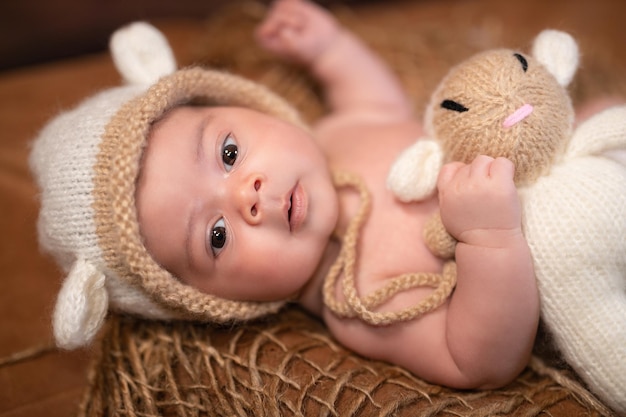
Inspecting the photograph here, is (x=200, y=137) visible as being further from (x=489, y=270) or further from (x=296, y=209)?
(x=489, y=270)

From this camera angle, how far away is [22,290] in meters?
1.36

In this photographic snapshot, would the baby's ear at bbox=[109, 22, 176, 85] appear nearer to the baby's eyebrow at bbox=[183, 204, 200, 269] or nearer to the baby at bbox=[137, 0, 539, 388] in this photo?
the baby at bbox=[137, 0, 539, 388]

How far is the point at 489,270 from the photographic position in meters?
0.97

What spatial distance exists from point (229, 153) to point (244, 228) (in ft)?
0.47

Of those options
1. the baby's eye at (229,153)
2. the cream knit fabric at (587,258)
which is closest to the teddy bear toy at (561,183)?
the cream knit fabric at (587,258)

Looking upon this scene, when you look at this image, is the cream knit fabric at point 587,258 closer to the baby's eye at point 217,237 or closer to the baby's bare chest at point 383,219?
the baby's bare chest at point 383,219

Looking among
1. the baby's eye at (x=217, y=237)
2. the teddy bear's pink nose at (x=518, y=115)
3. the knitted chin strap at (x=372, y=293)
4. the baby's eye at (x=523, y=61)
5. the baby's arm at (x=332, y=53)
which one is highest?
the baby's arm at (x=332, y=53)

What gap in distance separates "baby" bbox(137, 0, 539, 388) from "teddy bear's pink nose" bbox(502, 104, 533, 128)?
0.07 m

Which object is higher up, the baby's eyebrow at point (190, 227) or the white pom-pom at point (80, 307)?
the baby's eyebrow at point (190, 227)

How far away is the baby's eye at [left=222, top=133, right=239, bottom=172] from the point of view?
1087 mm

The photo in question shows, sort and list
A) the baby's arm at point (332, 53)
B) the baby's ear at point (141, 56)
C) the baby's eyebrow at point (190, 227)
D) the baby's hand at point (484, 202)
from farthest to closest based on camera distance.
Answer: the baby's arm at point (332, 53) → the baby's ear at point (141, 56) → the baby's eyebrow at point (190, 227) → the baby's hand at point (484, 202)

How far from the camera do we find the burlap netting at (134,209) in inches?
38.9

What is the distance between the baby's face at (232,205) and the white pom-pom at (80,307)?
0.11 m

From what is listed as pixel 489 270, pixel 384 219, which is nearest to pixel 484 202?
pixel 489 270
